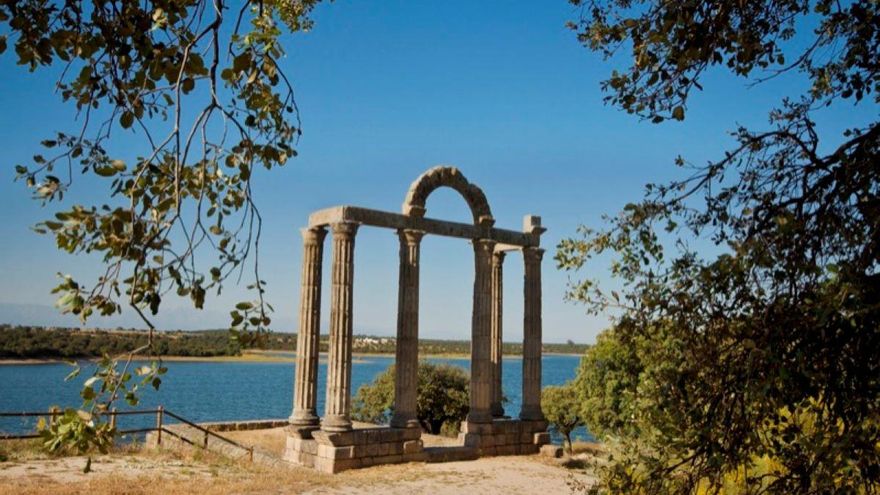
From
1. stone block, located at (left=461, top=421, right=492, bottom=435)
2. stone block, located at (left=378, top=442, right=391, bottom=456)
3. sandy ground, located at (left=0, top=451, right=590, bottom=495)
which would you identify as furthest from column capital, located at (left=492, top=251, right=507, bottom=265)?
stone block, located at (left=378, top=442, right=391, bottom=456)

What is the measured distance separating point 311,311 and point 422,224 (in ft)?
12.8

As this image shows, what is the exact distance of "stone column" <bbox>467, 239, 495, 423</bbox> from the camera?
75.0 feet

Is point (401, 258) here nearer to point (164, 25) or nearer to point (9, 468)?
point (9, 468)

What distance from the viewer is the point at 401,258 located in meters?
21.6

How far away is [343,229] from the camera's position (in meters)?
20.2

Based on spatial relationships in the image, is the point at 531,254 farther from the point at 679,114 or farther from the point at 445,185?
the point at 679,114

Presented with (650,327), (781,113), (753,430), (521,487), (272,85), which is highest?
(781,113)

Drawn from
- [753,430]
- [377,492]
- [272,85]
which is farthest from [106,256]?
[377,492]

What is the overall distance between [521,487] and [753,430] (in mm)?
13885

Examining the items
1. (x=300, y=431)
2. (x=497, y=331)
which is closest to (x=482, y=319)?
(x=497, y=331)

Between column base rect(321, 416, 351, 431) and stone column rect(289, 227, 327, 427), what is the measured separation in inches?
40.0

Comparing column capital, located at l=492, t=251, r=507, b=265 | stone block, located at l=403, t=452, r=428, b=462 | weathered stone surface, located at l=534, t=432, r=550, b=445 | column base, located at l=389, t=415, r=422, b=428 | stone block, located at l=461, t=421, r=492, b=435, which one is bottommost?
stone block, located at l=403, t=452, r=428, b=462

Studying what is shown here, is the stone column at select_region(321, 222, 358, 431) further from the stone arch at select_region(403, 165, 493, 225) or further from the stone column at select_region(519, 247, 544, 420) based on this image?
the stone column at select_region(519, 247, 544, 420)

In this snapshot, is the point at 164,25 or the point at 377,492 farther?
the point at 377,492
